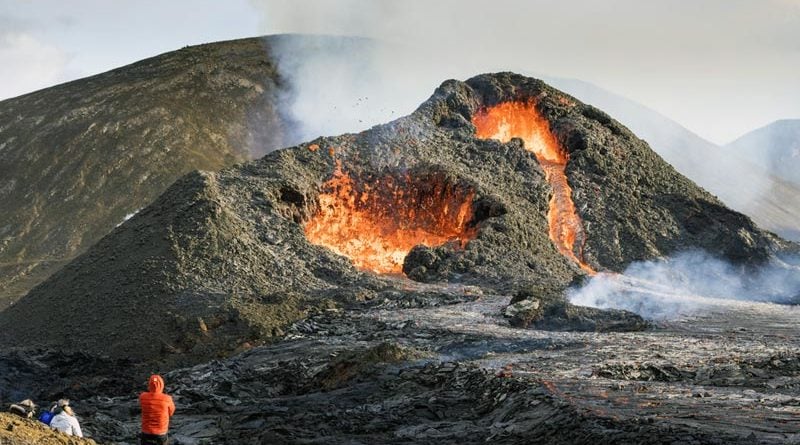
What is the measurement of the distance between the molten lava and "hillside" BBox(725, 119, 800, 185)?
116 m

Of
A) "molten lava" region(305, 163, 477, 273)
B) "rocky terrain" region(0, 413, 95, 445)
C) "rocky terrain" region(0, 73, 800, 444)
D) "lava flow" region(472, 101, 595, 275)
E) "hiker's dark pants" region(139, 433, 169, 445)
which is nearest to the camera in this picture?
"rocky terrain" region(0, 413, 95, 445)

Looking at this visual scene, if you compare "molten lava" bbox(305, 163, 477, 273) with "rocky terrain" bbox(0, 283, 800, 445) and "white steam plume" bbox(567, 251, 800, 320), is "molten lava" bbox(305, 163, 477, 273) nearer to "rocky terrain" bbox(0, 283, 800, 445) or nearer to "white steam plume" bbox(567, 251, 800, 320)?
"white steam plume" bbox(567, 251, 800, 320)

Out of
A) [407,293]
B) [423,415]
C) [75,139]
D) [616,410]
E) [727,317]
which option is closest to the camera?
[616,410]

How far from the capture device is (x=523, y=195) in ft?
144

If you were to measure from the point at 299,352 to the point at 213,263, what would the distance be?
8.75 meters

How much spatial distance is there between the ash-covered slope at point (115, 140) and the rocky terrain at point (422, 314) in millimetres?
26882

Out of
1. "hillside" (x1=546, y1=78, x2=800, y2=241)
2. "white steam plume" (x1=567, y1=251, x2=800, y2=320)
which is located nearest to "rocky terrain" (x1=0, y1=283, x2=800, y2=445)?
"white steam plume" (x1=567, y1=251, x2=800, y2=320)

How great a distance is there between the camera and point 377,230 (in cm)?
4141

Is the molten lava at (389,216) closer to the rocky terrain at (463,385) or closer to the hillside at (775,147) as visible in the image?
the rocky terrain at (463,385)

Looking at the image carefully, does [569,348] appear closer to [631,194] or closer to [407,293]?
[407,293]

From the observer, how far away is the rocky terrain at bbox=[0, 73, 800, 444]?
680 inches

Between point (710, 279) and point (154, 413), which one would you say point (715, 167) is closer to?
point (710, 279)

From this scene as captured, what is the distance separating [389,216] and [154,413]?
2761 centimetres

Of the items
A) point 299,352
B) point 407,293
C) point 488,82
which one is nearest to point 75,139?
point 488,82
